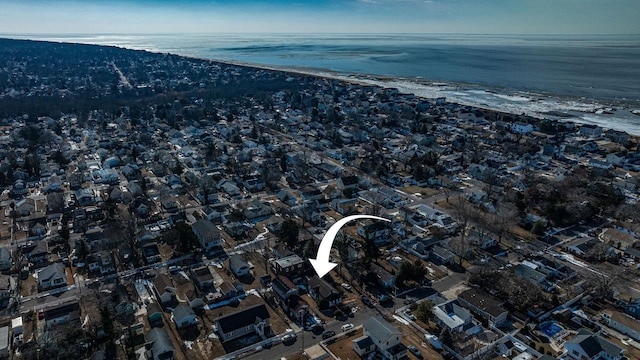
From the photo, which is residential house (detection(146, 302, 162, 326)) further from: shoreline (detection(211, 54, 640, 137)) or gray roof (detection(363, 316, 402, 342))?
shoreline (detection(211, 54, 640, 137))

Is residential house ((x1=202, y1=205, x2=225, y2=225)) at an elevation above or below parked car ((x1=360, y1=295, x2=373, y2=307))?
above

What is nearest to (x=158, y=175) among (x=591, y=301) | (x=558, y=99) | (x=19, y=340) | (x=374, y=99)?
(x=19, y=340)

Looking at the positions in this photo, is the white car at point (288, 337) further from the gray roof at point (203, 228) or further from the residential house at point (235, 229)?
the residential house at point (235, 229)

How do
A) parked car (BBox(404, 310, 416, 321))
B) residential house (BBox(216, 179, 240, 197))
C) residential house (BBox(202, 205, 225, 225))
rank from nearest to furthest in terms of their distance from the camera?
parked car (BBox(404, 310, 416, 321)) → residential house (BBox(202, 205, 225, 225)) → residential house (BBox(216, 179, 240, 197))

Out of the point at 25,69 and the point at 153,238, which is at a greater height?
the point at 25,69

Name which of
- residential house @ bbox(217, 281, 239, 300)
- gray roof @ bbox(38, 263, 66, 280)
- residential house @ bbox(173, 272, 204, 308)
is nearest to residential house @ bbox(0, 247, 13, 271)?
gray roof @ bbox(38, 263, 66, 280)

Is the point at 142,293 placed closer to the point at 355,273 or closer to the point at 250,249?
the point at 250,249

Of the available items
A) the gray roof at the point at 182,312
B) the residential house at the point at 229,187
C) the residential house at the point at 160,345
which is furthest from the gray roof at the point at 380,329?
the residential house at the point at 229,187
